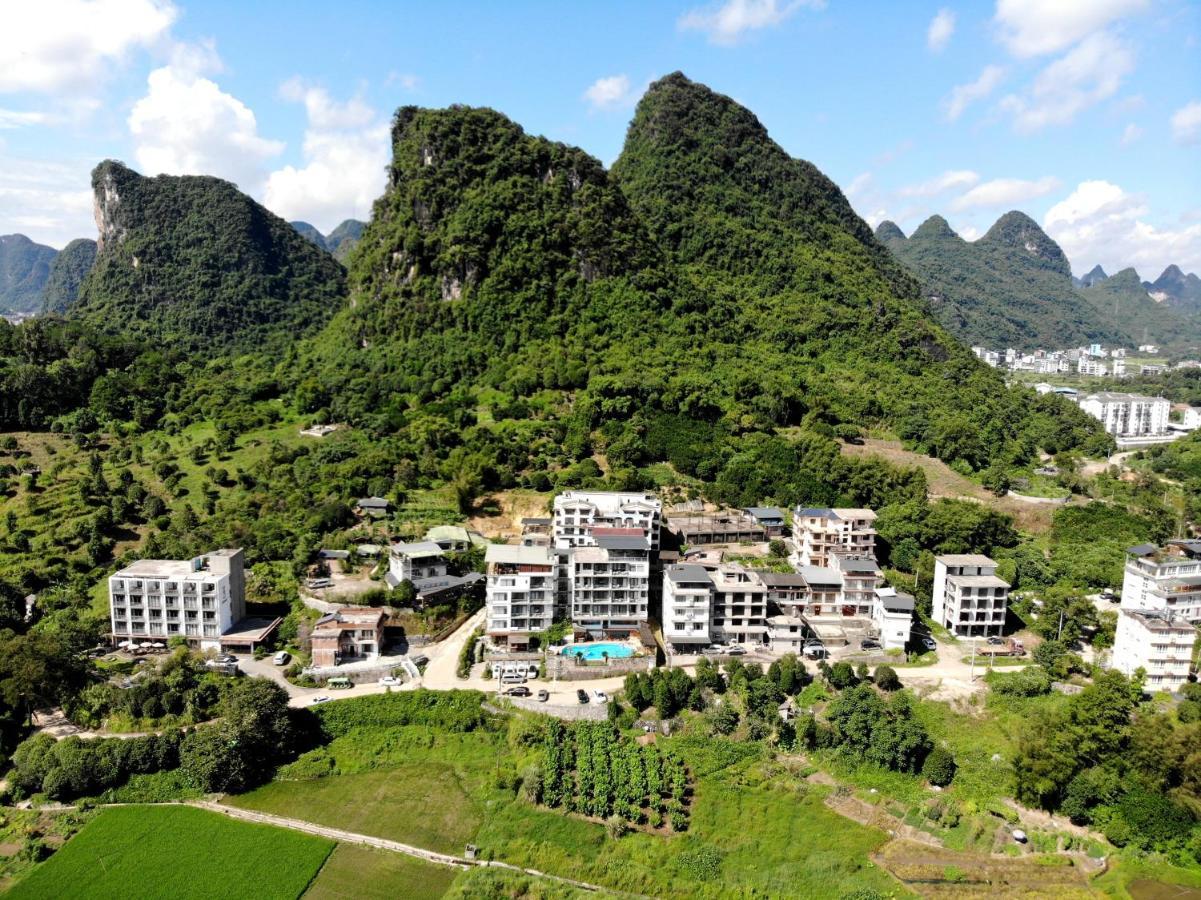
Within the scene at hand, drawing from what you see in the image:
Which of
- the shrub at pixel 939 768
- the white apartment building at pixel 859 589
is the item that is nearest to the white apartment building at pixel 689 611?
the white apartment building at pixel 859 589

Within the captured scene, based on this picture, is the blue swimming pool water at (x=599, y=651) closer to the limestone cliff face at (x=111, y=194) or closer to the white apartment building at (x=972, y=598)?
the white apartment building at (x=972, y=598)

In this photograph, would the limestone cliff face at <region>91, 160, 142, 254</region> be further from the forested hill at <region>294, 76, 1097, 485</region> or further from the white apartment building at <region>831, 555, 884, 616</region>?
the white apartment building at <region>831, 555, 884, 616</region>

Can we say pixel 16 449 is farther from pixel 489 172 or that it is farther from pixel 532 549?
pixel 489 172

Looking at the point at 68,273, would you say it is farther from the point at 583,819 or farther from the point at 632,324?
the point at 583,819

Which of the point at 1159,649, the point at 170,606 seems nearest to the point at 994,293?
the point at 1159,649

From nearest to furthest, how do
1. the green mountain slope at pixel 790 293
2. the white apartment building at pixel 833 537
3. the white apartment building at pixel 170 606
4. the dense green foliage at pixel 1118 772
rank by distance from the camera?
the dense green foliage at pixel 1118 772 → the white apartment building at pixel 170 606 → the white apartment building at pixel 833 537 → the green mountain slope at pixel 790 293
